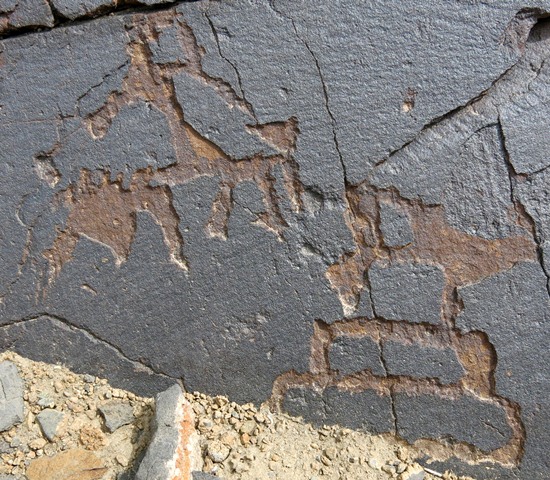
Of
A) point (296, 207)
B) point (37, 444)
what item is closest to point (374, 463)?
point (296, 207)

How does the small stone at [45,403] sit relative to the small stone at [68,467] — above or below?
above

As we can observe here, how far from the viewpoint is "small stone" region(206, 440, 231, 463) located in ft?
6.24

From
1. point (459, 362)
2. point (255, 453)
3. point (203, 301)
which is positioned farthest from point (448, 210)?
point (255, 453)

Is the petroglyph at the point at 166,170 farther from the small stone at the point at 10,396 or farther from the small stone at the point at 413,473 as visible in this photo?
the small stone at the point at 413,473

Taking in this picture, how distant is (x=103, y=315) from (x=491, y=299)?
1196 millimetres

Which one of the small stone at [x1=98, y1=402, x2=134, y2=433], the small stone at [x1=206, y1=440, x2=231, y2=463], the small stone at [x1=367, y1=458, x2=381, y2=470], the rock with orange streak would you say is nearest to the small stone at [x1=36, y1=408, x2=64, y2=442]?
the small stone at [x1=98, y1=402, x2=134, y2=433]

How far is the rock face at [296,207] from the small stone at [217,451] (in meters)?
0.16

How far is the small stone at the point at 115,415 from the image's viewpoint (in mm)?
1982

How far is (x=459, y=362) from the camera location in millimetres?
1901

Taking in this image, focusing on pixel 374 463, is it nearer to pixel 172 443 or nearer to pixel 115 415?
pixel 172 443

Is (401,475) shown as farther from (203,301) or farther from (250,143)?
(250,143)

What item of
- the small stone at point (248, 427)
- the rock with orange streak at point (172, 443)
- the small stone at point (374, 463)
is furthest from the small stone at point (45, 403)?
the small stone at point (374, 463)

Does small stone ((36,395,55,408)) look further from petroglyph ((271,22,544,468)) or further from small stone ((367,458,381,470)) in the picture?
small stone ((367,458,381,470))

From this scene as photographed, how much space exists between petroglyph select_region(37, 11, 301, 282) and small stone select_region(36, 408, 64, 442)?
20.1 inches
